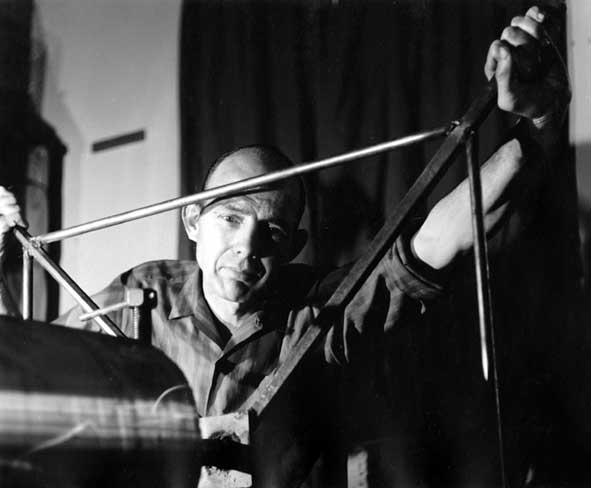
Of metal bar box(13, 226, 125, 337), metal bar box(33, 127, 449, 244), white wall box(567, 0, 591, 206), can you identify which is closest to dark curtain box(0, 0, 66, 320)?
metal bar box(13, 226, 125, 337)

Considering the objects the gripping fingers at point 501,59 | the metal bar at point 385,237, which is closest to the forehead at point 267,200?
the metal bar at point 385,237

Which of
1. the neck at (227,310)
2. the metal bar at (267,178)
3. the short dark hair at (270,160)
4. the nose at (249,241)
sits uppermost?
the short dark hair at (270,160)

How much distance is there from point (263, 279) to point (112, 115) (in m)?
0.58

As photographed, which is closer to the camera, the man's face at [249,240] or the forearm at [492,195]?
the forearm at [492,195]

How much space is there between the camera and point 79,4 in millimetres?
1806

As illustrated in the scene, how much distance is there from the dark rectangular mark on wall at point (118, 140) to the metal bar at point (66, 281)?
445 millimetres

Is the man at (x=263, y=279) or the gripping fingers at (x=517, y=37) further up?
the gripping fingers at (x=517, y=37)

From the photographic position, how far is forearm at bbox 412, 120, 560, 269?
1159 millimetres

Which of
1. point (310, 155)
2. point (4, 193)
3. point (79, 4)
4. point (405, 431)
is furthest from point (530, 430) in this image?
point (79, 4)

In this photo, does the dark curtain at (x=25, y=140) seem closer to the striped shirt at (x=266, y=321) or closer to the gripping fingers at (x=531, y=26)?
the striped shirt at (x=266, y=321)

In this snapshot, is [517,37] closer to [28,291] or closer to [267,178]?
[267,178]

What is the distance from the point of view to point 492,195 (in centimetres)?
117

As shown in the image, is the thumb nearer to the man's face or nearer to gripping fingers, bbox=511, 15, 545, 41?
gripping fingers, bbox=511, 15, 545, 41

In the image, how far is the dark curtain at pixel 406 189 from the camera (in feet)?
4.07
